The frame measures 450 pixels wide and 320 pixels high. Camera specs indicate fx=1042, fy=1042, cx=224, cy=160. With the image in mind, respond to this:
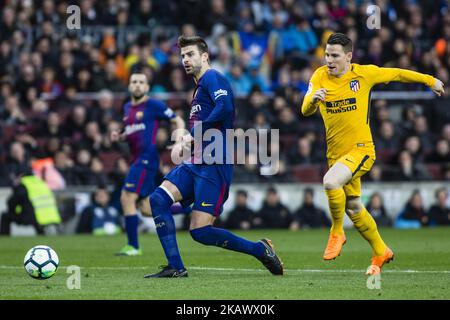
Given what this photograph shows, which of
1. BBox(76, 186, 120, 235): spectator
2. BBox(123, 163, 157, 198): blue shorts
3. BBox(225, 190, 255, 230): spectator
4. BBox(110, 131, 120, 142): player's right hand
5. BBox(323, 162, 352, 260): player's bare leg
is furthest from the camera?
BBox(225, 190, 255, 230): spectator

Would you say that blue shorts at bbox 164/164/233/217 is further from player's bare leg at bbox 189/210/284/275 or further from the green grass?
the green grass

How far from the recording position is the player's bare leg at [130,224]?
1487 centimetres

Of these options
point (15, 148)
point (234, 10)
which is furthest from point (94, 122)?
point (234, 10)

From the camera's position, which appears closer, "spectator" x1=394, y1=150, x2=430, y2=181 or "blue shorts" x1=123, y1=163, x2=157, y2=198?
"blue shorts" x1=123, y1=163, x2=157, y2=198

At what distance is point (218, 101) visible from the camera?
34.7ft

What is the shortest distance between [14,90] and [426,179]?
9.34 metres

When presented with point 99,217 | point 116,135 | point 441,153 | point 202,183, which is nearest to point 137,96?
point 116,135

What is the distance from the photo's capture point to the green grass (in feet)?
30.4

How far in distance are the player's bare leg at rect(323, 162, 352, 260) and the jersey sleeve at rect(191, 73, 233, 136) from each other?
1267 millimetres

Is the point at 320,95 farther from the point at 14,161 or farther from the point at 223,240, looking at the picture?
the point at 14,161

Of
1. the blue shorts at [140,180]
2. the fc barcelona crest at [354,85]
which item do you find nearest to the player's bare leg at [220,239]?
the fc barcelona crest at [354,85]

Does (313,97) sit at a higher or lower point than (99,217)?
higher

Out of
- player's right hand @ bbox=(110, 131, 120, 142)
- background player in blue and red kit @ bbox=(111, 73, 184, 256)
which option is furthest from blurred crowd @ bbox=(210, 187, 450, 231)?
player's right hand @ bbox=(110, 131, 120, 142)

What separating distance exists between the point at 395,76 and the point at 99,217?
11094mm
